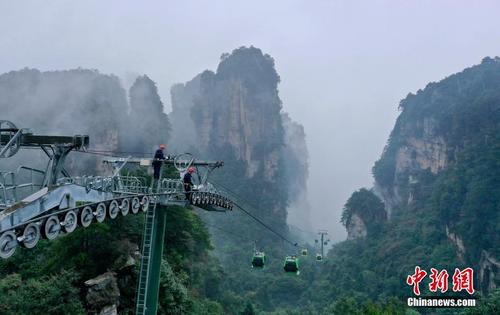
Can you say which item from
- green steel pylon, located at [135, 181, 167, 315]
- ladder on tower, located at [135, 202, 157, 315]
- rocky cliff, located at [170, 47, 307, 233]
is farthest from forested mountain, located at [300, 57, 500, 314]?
rocky cliff, located at [170, 47, 307, 233]

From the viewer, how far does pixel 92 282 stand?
14.8 metres

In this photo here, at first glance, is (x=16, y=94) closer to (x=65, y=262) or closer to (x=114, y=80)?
(x=114, y=80)

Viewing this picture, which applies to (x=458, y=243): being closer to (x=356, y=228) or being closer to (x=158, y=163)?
(x=356, y=228)

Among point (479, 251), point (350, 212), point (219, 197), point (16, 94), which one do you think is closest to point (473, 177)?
point (479, 251)

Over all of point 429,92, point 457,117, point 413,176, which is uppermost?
point 429,92

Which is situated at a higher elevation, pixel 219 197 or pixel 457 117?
pixel 457 117

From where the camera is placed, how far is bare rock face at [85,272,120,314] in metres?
14.5

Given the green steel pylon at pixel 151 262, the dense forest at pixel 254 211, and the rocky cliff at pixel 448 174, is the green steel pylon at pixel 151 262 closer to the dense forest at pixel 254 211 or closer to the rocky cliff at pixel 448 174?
the dense forest at pixel 254 211

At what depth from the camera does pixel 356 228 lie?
72.0m

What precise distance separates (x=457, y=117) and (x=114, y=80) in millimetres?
50102

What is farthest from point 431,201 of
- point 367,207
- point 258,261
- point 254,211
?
point 258,261

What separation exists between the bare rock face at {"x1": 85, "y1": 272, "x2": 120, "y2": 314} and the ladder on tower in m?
3.00

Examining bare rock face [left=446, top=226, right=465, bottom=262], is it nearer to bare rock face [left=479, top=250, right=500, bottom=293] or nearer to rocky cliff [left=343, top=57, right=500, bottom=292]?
rocky cliff [left=343, top=57, right=500, bottom=292]

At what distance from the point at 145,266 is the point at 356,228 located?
2510 inches
